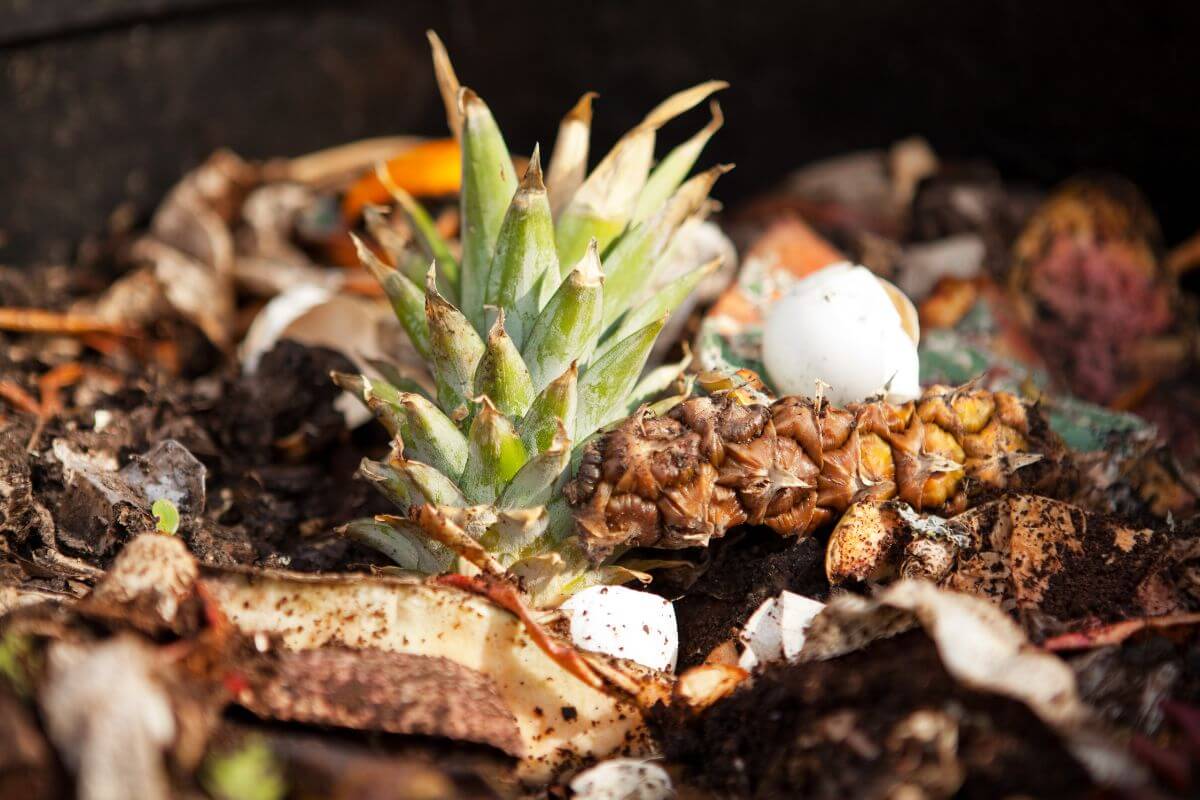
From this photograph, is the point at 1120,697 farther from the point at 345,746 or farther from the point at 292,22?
the point at 292,22

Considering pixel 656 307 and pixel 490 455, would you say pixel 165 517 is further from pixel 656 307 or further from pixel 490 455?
pixel 656 307

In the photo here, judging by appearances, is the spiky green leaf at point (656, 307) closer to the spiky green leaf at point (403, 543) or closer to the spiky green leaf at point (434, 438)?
the spiky green leaf at point (434, 438)

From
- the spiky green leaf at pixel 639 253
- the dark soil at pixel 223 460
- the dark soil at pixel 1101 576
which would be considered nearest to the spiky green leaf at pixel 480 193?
the spiky green leaf at pixel 639 253

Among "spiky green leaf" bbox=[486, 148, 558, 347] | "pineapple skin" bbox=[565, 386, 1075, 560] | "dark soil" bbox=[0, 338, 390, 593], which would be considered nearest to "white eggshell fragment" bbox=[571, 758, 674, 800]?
"pineapple skin" bbox=[565, 386, 1075, 560]

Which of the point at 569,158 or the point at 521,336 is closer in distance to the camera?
the point at 521,336

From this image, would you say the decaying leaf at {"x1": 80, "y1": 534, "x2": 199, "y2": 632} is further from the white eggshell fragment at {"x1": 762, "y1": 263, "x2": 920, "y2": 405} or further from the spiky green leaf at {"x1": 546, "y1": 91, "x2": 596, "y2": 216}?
the white eggshell fragment at {"x1": 762, "y1": 263, "x2": 920, "y2": 405}

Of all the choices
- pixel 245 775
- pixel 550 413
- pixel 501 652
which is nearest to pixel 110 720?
pixel 245 775

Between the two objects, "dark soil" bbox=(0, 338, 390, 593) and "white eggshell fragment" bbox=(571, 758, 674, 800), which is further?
"dark soil" bbox=(0, 338, 390, 593)

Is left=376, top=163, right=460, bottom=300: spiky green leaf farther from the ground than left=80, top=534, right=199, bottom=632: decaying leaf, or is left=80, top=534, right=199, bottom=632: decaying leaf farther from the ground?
left=376, top=163, right=460, bottom=300: spiky green leaf
